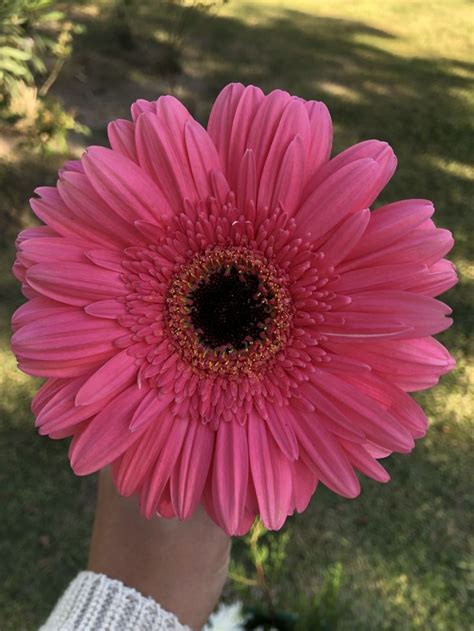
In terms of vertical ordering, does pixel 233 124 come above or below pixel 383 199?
above

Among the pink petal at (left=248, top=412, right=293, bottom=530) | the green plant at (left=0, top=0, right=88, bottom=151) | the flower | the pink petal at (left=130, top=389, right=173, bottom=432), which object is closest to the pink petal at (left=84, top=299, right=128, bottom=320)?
the flower

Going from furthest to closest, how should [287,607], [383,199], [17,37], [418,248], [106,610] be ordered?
[383,199] → [17,37] → [287,607] → [106,610] → [418,248]

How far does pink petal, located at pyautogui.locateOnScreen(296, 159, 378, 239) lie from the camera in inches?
25.7

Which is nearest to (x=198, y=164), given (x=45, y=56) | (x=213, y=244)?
(x=213, y=244)

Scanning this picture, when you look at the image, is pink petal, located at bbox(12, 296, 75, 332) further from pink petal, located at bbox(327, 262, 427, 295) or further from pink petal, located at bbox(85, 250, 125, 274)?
pink petal, located at bbox(327, 262, 427, 295)

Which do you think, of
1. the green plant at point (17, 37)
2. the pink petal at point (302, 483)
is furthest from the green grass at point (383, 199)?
the pink petal at point (302, 483)

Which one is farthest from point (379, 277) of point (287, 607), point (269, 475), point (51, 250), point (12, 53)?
point (12, 53)

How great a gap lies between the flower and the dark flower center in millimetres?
23

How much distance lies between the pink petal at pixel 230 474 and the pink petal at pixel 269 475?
0.01 m

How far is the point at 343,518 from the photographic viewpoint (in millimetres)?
1730

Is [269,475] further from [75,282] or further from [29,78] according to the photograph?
[29,78]

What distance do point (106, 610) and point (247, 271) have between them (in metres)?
0.53

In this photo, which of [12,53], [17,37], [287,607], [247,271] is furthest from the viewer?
[17,37]

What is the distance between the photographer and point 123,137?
689mm
